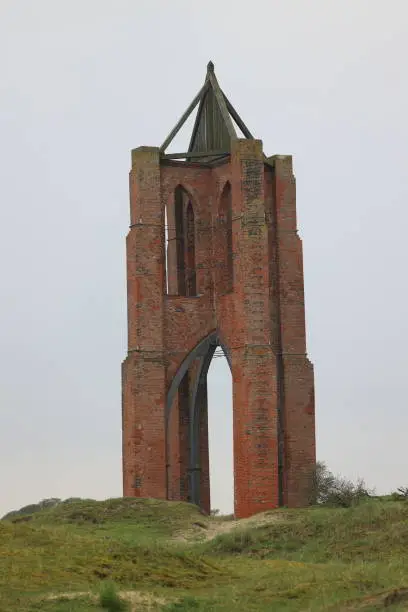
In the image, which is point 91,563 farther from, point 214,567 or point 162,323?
point 162,323

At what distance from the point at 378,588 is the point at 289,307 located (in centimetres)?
1633

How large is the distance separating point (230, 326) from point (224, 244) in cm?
231

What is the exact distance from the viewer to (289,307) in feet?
111

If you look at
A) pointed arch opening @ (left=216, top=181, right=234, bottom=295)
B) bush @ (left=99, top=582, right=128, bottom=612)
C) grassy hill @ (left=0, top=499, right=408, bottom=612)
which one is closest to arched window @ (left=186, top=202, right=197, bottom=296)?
pointed arch opening @ (left=216, top=181, right=234, bottom=295)

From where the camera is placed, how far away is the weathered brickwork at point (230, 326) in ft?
104

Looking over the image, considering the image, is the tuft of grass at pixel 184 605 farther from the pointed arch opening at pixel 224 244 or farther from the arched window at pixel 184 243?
the arched window at pixel 184 243

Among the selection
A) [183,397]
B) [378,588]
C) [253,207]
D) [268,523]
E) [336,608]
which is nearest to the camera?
[336,608]

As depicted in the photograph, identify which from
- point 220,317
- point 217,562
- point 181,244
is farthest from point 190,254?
point 217,562

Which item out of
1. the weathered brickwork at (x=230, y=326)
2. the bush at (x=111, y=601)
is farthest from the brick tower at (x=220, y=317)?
the bush at (x=111, y=601)

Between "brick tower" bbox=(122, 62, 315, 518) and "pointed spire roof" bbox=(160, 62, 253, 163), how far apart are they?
0.15 feet

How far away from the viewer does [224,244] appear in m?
34.1

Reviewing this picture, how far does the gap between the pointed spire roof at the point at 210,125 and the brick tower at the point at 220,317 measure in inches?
1.8

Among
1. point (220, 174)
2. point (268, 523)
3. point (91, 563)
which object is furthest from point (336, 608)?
point (220, 174)

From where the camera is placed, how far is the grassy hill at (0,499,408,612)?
16.6m
